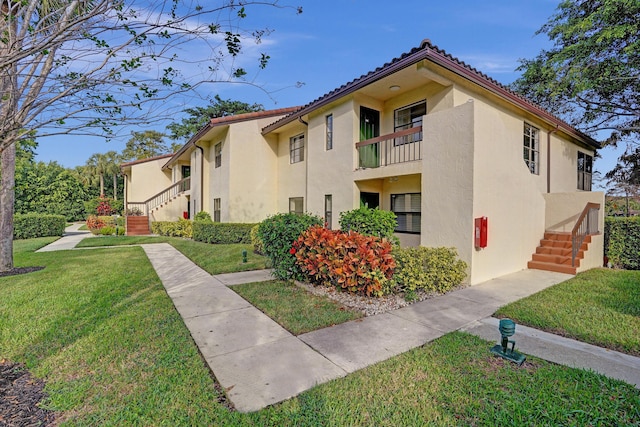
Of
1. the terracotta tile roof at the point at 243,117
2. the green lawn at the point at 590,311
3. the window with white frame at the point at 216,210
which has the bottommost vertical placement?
the green lawn at the point at 590,311

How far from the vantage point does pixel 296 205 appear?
47.0ft

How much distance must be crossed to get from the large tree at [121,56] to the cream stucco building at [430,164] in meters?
5.27

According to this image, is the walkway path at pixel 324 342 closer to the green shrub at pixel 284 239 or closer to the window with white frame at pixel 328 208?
the green shrub at pixel 284 239

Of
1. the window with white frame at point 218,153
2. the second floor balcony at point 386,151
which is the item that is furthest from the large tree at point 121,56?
the window with white frame at point 218,153

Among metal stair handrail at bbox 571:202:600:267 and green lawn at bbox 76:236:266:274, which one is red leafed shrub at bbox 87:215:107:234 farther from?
metal stair handrail at bbox 571:202:600:267

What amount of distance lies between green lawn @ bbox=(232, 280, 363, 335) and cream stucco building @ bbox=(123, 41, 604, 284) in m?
3.63

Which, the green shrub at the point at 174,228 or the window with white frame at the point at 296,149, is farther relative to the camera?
the green shrub at the point at 174,228

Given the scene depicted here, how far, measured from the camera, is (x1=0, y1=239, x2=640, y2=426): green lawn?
2576 millimetres

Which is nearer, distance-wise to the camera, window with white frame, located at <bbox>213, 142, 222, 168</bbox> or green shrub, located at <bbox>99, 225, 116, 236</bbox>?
window with white frame, located at <bbox>213, 142, 222, 168</bbox>

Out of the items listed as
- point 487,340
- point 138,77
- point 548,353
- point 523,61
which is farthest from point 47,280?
point 523,61

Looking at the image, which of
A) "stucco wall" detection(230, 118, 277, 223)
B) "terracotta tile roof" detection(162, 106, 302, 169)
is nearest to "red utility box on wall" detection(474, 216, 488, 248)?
"terracotta tile roof" detection(162, 106, 302, 169)

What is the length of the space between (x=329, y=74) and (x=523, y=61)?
14592 millimetres

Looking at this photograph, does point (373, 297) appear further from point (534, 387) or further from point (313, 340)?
point (534, 387)

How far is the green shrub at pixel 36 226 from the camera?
18172 millimetres
